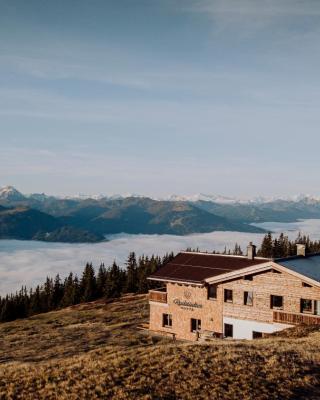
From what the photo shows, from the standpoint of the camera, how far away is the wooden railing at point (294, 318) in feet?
141

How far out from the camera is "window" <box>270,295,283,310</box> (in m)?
46.7

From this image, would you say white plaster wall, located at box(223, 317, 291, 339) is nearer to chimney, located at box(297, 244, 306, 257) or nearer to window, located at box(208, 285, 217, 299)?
window, located at box(208, 285, 217, 299)

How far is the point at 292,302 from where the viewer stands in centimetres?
4559

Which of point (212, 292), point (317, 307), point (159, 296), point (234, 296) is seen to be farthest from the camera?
point (159, 296)

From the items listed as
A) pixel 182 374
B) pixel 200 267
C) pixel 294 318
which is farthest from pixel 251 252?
pixel 182 374

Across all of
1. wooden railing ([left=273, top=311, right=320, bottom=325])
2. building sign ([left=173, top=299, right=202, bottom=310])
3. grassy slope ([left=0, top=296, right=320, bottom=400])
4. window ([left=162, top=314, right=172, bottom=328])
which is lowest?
window ([left=162, top=314, right=172, bottom=328])

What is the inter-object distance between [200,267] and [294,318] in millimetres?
14881

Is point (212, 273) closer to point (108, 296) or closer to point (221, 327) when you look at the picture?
point (221, 327)

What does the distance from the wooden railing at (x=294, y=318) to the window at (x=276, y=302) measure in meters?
1.25

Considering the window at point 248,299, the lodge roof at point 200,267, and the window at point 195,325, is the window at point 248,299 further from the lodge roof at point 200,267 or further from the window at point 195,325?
the window at point 195,325

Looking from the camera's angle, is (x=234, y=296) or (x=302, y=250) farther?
(x=302, y=250)

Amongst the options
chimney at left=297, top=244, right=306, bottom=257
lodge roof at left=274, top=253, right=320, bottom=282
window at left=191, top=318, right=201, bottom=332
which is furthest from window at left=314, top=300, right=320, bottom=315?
window at left=191, top=318, right=201, bottom=332

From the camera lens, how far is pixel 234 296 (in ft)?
164

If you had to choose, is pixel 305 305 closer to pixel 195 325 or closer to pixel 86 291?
pixel 195 325
